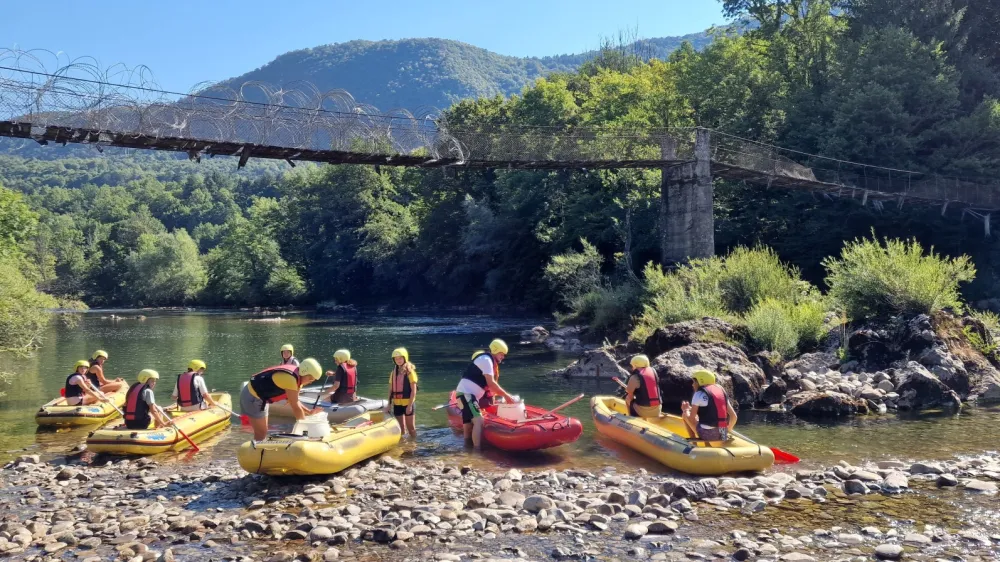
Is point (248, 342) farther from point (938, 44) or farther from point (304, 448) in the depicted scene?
point (938, 44)

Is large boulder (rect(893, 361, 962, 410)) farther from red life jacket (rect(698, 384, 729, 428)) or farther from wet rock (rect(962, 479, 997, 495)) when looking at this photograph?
red life jacket (rect(698, 384, 729, 428))

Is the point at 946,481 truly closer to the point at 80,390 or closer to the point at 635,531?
the point at 635,531

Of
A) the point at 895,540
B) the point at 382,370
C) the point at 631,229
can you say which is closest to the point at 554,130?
the point at 631,229

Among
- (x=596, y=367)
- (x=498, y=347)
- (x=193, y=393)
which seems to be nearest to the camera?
(x=498, y=347)

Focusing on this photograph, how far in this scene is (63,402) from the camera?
14719 mm

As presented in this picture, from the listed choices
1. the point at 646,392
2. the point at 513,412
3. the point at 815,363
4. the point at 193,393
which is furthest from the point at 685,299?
the point at 193,393

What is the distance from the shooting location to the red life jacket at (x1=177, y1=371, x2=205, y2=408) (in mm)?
14086

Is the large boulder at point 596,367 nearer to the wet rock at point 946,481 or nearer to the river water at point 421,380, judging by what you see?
the river water at point 421,380

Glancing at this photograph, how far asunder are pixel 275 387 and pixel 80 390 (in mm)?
6335

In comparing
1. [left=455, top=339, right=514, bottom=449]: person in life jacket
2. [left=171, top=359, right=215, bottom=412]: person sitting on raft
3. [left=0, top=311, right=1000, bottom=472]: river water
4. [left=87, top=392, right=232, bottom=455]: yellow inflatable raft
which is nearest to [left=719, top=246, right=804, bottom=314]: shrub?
[left=0, top=311, right=1000, bottom=472]: river water

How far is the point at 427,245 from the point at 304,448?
149 ft

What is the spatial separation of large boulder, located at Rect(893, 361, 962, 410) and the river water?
0.58 m

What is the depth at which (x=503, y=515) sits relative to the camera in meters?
8.78

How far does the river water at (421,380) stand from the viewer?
12.3m
